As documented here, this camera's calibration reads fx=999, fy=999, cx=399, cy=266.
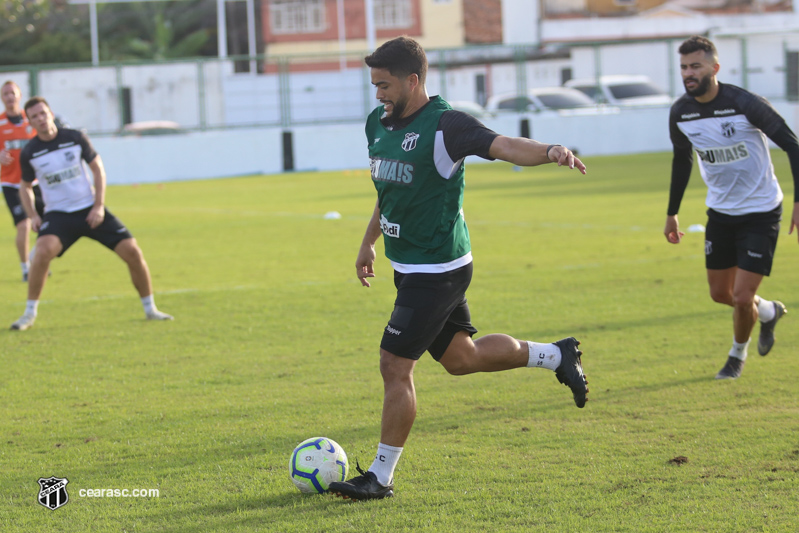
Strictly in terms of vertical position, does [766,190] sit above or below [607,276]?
above

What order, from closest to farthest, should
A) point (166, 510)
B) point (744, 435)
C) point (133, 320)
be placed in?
point (166, 510) → point (744, 435) → point (133, 320)

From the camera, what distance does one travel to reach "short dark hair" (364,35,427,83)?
4520 mm

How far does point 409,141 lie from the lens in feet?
15.2

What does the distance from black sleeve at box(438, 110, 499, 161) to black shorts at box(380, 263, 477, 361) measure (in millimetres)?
595

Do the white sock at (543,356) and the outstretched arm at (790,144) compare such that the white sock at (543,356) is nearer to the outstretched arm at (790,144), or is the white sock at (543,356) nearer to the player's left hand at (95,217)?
the outstretched arm at (790,144)

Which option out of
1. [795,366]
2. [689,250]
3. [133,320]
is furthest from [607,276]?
[133,320]

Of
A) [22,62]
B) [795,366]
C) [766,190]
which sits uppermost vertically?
[22,62]

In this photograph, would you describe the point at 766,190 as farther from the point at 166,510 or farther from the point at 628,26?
the point at 628,26

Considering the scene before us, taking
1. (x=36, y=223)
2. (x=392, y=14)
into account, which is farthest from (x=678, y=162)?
(x=392, y=14)

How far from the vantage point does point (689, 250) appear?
41.2 feet

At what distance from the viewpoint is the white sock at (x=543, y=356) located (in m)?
5.34

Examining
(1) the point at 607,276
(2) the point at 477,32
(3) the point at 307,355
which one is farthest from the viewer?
(2) the point at 477,32

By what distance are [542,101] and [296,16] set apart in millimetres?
30450

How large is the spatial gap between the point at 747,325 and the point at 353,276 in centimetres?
562
